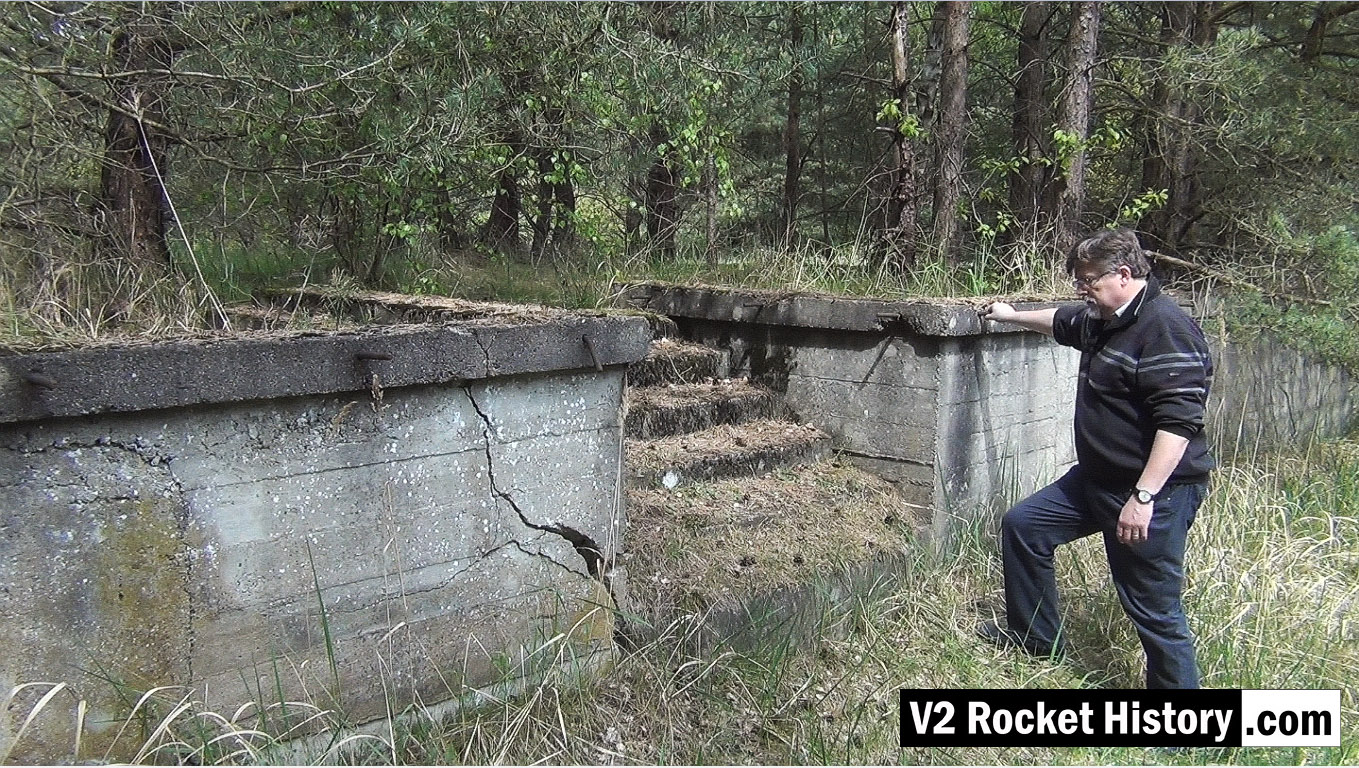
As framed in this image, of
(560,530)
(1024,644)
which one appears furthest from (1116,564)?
(560,530)

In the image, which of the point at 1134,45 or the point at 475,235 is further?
the point at 1134,45

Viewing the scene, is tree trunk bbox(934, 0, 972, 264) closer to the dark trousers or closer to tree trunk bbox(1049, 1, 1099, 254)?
tree trunk bbox(1049, 1, 1099, 254)

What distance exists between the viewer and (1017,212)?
818 centimetres

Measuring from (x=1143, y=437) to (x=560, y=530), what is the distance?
2.33m

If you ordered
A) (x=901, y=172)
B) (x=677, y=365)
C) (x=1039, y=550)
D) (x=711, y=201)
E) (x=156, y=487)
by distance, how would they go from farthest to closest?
(x=711, y=201)
(x=901, y=172)
(x=677, y=365)
(x=1039, y=550)
(x=156, y=487)

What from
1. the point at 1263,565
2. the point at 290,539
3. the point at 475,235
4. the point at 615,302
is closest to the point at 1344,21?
the point at 1263,565

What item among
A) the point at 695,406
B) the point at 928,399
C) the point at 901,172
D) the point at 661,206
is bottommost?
the point at 695,406

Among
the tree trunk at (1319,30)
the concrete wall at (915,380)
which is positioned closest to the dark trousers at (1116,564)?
the concrete wall at (915,380)

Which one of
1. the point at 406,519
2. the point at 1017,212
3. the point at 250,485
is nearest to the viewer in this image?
the point at 250,485

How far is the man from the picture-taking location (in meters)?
3.67

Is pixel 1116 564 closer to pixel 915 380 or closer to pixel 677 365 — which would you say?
pixel 915 380

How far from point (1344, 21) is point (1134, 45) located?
1826 mm

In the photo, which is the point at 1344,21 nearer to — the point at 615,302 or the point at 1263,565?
the point at 1263,565

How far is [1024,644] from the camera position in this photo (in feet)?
14.5
